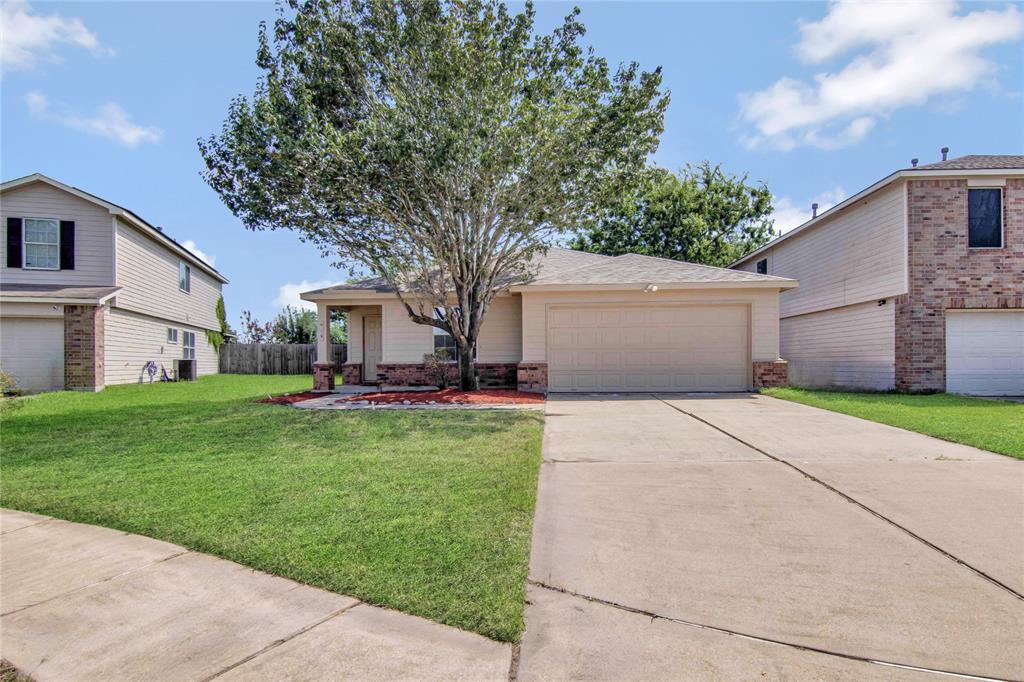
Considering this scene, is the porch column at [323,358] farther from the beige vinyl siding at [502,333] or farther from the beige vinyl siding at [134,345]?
the beige vinyl siding at [134,345]

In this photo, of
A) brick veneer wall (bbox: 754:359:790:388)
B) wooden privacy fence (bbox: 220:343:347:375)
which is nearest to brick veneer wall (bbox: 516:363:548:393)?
brick veneer wall (bbox: 754:359:790:388)

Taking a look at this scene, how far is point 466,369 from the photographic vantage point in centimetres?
1177

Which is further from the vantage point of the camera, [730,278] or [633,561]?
[730,278]

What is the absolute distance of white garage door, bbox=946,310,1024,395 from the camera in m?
11.7

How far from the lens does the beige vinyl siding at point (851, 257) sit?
1216cm

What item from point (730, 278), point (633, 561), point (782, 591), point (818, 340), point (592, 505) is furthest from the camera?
point (818, 340)

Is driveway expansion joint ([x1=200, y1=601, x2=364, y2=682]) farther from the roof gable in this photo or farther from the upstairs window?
the roof gable

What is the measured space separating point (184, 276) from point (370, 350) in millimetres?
10386

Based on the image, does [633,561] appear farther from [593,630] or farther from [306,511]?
[306,511]

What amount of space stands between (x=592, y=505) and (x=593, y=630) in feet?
5.55

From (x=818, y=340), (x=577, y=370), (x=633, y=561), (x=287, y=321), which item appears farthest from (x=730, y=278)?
(x=287, y=321)

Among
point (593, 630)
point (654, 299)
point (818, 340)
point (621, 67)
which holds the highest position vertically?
point (621, 67)

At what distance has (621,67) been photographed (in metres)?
9.67

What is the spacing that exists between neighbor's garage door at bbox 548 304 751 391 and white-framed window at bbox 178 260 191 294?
50.8 feet
